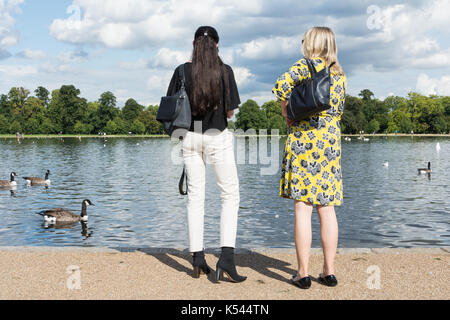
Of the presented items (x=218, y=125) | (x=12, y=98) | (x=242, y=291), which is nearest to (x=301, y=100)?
(x=218, y=125)

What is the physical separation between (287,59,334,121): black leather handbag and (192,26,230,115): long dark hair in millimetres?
760

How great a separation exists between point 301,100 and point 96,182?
21553 mm

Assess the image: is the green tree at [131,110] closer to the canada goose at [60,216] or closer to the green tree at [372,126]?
the green tree at [372,126]

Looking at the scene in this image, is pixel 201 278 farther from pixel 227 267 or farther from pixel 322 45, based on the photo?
pixel 322 45

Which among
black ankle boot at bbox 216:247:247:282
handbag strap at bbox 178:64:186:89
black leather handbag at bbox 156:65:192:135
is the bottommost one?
black ankle boot at bbox 216:247:247:282

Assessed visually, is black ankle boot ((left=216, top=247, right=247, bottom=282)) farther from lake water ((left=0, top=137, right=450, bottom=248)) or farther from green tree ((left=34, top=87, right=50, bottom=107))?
green tree ((left=34, top=87, right=50, bottom=107))

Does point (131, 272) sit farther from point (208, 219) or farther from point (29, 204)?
point (29, 204)

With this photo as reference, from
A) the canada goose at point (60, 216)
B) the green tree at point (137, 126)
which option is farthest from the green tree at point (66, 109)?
the canada goose at point (60, 216)

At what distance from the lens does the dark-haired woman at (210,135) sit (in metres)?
4.85

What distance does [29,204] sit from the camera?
18.2 metres

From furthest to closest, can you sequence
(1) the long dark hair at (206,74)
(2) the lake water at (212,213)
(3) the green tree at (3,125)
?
(3) the green tree at (3,125)
(2) the lake water at (212,213)
(1) the long dark hair at (206,74)

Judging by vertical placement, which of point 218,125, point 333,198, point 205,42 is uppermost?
point 205,42

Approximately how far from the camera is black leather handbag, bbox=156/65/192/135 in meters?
4.86

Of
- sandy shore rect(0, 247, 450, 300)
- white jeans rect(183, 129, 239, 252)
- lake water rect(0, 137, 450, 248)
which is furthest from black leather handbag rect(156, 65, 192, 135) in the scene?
lake water rect(0, 137, 450, 248)
